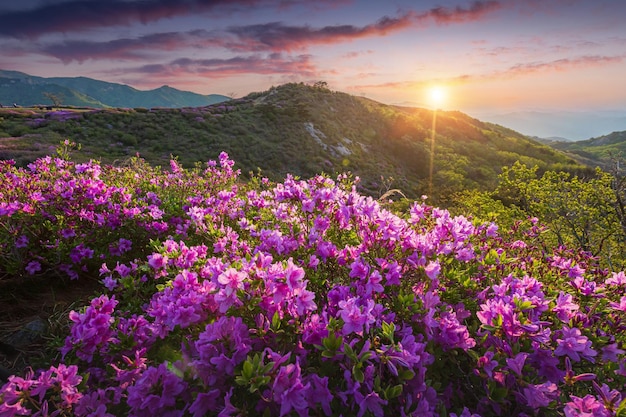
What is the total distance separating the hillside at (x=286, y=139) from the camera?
25.2 metres

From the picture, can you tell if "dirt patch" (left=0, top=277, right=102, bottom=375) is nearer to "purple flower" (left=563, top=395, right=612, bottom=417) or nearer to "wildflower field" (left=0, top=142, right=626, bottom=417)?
"wildflower field" (left=0, top=142, right=626, bottom=417)

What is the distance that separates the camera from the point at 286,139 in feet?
108

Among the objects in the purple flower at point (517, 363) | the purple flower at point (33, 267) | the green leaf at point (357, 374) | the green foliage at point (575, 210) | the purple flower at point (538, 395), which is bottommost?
the green foliage at point (575, 210)

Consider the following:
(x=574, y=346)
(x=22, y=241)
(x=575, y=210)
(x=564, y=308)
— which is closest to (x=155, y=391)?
(x=574, y=346)

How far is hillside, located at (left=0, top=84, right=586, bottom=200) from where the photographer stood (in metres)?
25.2

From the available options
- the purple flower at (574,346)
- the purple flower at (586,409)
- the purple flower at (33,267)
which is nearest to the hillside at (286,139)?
the purple flower at (33,267)

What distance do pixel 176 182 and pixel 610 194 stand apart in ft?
35.2

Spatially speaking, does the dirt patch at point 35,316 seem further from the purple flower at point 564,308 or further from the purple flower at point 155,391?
the purple flower at point 564,308

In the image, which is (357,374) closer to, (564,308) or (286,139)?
(564,308)

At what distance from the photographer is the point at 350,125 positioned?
41.6 m

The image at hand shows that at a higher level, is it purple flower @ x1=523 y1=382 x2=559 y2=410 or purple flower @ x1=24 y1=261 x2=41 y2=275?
purple flower @ x1=523 y1=382 x2=559 y2=410

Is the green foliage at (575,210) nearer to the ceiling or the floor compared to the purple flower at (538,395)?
nearer to the floor

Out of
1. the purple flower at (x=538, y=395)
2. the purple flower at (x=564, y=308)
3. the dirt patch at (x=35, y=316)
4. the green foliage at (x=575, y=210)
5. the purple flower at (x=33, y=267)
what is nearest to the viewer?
the purple flower at (x=538, y=395)

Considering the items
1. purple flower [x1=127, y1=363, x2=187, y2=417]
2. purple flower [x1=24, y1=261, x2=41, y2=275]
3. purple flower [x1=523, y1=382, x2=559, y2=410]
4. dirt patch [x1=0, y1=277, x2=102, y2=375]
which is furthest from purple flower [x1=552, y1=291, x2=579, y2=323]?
purple flower [x1=24, y1=261, x2=41, y2=275]
